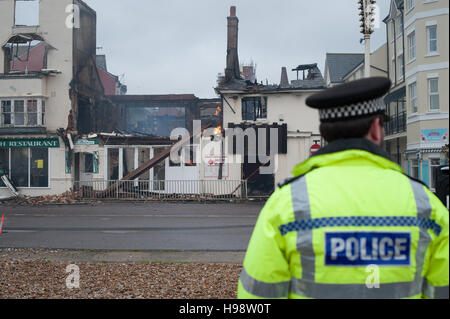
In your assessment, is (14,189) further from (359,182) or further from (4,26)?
(359,182)

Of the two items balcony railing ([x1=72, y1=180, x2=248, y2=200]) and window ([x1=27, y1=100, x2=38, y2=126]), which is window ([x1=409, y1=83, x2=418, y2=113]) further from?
window ([x1=27, y1=100, x2=38, y2=126])

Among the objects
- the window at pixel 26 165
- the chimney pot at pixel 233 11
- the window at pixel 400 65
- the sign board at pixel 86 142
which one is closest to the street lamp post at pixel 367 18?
the chimney pot at pixel 233 11

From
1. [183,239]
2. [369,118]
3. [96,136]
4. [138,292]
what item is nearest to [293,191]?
[369,118]

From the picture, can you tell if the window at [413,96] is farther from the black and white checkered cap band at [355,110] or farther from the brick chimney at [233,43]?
the black and white checkered cap band at [355,110]

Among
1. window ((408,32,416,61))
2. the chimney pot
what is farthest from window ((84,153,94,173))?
window ((408,32,416,61))

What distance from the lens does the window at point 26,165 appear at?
85.0 feet

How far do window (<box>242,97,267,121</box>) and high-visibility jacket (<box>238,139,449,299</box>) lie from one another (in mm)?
23286

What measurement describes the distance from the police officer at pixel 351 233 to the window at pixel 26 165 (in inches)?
1057

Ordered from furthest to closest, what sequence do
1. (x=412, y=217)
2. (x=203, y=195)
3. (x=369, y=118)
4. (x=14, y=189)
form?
(x=14, y=189)
(x=203, y=195)
(x=369, y=118)
(x=412, y=217)

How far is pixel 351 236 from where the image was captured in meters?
1.66

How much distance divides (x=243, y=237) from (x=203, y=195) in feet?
40.5

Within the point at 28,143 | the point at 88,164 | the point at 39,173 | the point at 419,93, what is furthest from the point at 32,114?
the point at 419,93

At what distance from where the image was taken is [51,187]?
84.3 ft

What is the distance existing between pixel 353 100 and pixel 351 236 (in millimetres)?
592
